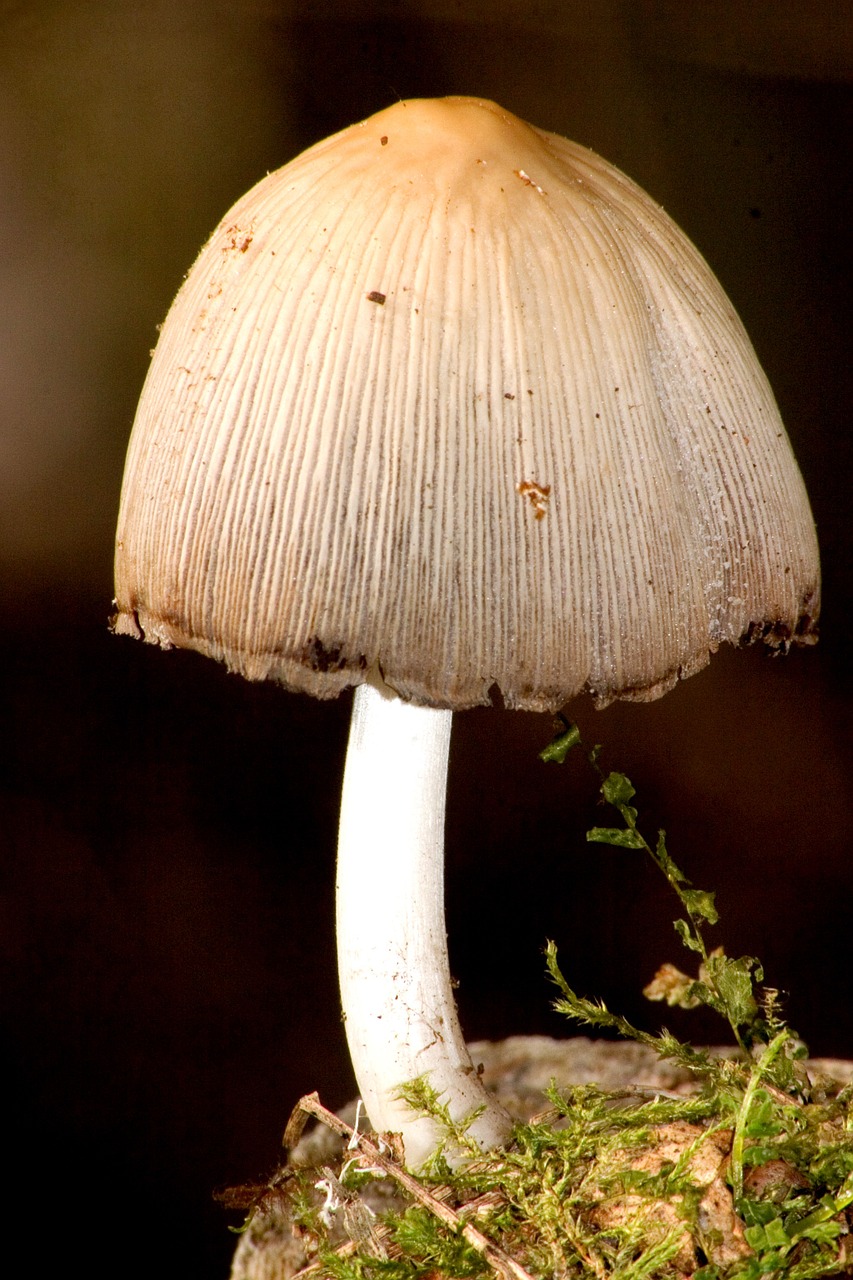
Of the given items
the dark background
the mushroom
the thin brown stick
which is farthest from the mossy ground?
the dark background

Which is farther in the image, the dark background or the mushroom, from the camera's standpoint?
the dark background

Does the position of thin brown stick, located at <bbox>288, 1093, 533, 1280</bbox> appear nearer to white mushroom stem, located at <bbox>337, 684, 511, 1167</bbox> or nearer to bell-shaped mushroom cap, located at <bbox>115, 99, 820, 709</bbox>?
white mushroom stem, located at <bbox>337, 684, 511, 1167</bbox>

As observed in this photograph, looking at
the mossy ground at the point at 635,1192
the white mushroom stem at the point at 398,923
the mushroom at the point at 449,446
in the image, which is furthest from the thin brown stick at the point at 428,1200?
the mushroom at the point at 449,446

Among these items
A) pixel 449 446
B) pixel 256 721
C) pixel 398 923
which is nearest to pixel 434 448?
pixel 449 446

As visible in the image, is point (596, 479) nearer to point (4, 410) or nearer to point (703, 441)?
point (703, 441)

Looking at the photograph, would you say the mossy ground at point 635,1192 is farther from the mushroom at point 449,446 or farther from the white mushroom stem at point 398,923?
the mushroom at point 449,446

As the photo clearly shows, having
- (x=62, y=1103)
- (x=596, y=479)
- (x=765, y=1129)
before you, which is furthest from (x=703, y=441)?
(x=62, y=1103)

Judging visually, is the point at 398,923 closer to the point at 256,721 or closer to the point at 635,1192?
the point at 635,1192
